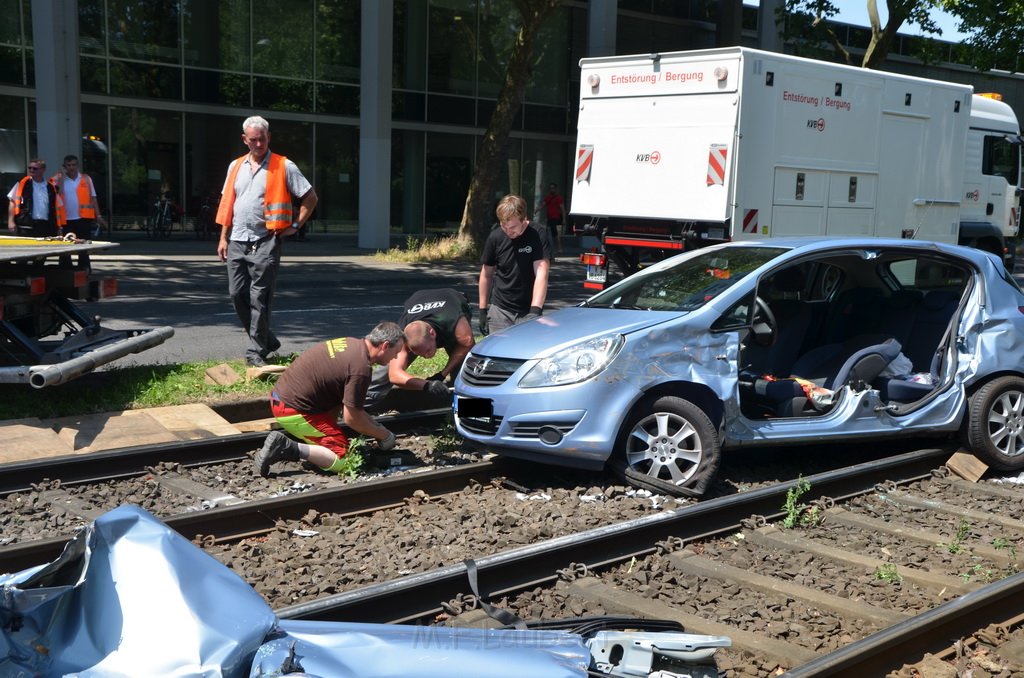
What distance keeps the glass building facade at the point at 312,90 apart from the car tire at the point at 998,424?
19.0m

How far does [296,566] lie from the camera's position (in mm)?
5406

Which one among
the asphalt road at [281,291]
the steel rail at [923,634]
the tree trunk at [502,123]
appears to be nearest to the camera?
the steel rail at [923,634]

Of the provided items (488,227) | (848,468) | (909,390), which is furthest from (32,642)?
(488,227)

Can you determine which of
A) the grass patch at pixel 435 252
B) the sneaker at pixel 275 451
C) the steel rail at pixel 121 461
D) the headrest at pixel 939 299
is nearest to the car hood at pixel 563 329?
the sneaker at pixel 275 451

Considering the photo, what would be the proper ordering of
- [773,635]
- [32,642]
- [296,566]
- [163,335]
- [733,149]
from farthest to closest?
[733,149] < [163,335] < [296,566] < [773,635] < [32,642]

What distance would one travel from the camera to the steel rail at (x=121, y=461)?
22.2 feet

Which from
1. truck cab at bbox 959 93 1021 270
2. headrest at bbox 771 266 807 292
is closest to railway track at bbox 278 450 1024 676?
headrest at bbox 771 266 807 292

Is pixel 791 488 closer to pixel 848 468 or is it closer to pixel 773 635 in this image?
pixel 848 468

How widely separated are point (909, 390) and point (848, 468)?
0.82 m

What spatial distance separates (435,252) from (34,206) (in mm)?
9980

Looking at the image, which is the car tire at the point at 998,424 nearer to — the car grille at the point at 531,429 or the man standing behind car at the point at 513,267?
the car grille at the point at 531,429

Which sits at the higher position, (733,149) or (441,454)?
(733,149)

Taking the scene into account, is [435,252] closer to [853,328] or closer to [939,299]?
[853,328]

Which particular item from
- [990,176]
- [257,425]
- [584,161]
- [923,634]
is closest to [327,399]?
[257,425]
